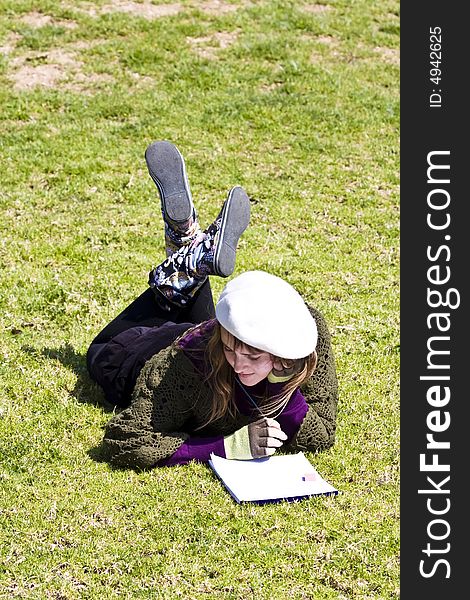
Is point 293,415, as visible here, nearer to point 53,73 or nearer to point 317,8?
point 53,73

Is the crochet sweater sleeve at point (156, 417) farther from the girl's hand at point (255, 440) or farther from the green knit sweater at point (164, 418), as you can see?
the girl's hand at point (255, 440)

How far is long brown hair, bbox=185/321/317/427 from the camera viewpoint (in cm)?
495

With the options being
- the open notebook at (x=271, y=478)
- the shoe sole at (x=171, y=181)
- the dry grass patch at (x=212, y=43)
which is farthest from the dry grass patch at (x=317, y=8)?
the open notebook at (x=271, y=478)

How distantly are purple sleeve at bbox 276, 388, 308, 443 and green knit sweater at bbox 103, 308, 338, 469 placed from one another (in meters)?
0.03

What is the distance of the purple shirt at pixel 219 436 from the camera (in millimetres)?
5102

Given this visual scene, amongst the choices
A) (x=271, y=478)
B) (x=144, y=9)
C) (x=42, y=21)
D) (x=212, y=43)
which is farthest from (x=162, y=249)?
(x=144, y=9)

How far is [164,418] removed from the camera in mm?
5117

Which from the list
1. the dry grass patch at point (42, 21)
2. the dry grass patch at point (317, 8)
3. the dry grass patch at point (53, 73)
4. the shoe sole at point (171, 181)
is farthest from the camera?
the dry grass patch at point (317, 8)

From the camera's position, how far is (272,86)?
10289 millimetres

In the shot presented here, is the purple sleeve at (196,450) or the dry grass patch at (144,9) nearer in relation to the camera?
the purple sleeve at (196,450)

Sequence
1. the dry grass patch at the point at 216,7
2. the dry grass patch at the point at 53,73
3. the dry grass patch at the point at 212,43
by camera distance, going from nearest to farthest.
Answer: the dry grass patch at the point at 53,73
the dry grass patch at the point at 212,43
the dry grass patch at the point at 216,7

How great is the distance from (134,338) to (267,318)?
123cm

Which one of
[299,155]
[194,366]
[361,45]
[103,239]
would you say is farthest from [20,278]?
[361,45]

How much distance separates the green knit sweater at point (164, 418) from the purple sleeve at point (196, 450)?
0.12ft
